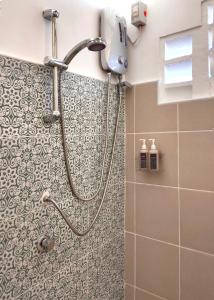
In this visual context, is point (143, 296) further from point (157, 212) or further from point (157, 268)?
point (157, 212)

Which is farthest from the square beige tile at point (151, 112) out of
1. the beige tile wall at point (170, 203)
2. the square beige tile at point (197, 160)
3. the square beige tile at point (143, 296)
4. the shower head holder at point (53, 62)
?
the square beige tile at point (143, 296)

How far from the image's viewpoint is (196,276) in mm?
1162

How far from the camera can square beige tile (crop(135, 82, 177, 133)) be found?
125 centimetres

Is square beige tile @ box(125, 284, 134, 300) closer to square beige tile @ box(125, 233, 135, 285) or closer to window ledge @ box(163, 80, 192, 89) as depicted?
square beige tile @ box(125, 233, 135, 285)

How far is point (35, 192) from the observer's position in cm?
93

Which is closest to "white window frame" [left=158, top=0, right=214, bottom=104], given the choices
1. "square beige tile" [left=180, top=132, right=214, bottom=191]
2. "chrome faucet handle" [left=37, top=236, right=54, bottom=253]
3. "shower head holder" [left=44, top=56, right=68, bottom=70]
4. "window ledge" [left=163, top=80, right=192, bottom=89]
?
"window ledge" [left=163, top=80, right=192, bottom=89]

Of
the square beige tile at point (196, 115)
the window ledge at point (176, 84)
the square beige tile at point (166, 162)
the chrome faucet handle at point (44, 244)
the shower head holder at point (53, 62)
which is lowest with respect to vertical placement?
the chrome faucet handle at point (44, 244)

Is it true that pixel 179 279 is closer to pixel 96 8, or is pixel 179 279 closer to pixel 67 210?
pixel 67 210

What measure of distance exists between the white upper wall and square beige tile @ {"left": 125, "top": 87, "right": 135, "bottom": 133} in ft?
0.26

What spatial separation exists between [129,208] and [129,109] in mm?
570

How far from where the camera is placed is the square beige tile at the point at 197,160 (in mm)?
1135

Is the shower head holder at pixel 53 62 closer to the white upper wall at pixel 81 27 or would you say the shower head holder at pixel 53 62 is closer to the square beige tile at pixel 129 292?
the white upper wall at pixel 81 27

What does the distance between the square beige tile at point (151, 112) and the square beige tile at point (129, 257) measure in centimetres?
62

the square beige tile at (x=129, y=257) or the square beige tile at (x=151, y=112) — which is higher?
the square beige tile at (x=151, y=112)
